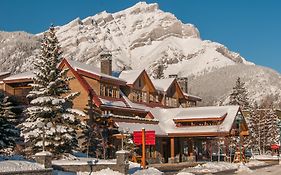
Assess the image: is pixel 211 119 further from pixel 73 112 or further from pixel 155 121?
pixel 73 112

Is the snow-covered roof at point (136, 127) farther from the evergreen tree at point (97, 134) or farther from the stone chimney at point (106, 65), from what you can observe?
the stone chimney at point (106, 65)

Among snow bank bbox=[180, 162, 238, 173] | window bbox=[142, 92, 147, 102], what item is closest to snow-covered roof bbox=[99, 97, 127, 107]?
window bbox=[142, 92, 147, 102]

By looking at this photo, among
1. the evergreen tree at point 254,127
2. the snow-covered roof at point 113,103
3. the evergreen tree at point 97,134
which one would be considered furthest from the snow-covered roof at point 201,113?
the evergreen tree at point 254,127

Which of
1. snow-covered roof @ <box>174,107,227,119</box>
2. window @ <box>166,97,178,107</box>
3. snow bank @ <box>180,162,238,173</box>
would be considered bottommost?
snow bank @ <box>180,162,238,173</box>

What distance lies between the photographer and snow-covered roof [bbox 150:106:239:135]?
54.5 meters

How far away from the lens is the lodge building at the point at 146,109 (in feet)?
159

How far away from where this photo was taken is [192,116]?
57.1m

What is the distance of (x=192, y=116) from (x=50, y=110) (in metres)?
25.3

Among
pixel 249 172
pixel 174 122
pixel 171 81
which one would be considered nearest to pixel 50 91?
pixel 249 172

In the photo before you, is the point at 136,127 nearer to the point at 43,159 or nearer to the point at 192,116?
the point at 192,116

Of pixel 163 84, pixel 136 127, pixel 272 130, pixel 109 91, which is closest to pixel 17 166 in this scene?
pixel 136 127

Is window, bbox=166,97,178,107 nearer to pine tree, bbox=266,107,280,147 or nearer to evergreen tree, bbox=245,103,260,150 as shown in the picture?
evergreen tree, bbox=245,103,260,150

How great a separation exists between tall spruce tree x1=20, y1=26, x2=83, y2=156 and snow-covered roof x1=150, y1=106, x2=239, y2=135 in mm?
21322

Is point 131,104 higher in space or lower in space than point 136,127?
higher
